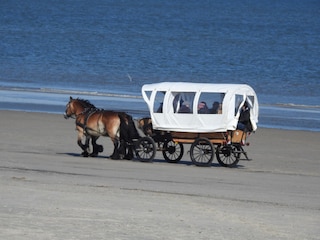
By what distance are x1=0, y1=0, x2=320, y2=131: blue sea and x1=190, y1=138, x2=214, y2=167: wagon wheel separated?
9.02 meters

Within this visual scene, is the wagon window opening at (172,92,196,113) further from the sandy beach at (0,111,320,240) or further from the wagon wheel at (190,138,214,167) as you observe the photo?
the sandy beach at (0,111,320,240)

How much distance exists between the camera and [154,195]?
1402cm

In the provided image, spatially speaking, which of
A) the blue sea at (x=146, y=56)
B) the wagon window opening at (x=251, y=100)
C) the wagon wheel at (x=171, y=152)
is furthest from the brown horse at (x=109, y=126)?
the blue sea at (x=146, y=56)

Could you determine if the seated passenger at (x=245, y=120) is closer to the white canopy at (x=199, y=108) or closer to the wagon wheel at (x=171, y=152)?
the white canopy at (x=199, y=108)

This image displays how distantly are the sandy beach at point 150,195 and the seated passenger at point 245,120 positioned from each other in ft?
2.64

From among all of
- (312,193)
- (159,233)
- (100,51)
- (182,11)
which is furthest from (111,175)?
(182,11)

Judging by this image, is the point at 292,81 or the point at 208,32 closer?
the point at 292,81

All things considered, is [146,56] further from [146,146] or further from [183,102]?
[146,146]

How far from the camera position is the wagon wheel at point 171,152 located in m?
19.4

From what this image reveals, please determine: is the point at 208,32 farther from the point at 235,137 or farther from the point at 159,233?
the point at 159,233

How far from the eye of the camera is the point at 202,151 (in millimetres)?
18812

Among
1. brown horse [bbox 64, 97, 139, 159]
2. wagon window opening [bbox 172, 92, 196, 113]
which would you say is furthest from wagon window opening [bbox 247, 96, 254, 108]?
brown horse [bbox 64, 97, 139, 159]

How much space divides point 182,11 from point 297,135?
108 metres

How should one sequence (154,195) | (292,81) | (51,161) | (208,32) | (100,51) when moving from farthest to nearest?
(208,32), (100,51), (292,81), (51,161), (154,195)
